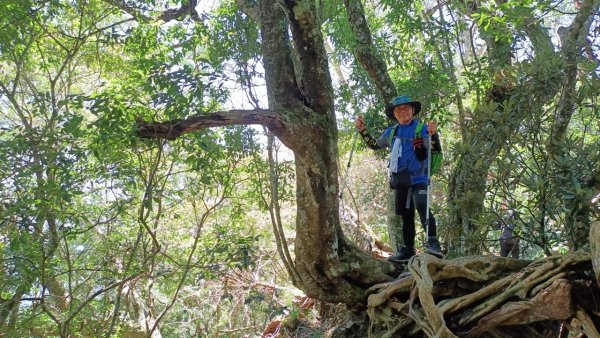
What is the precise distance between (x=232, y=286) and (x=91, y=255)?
2519mm

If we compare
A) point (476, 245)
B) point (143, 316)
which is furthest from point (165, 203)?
point (476, 245)

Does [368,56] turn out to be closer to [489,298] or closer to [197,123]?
[197,123]

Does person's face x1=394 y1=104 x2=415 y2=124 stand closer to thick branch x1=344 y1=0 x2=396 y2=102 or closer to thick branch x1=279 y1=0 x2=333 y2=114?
thick branch x1=279 y1=0 x2=333 y2=114

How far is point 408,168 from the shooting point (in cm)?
408

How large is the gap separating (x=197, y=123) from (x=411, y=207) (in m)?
1.94

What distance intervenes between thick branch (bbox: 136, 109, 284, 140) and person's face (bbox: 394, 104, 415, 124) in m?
1.40

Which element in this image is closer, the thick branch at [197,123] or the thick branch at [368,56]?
the thick branch at [197,123]

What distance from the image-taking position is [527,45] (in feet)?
19.1

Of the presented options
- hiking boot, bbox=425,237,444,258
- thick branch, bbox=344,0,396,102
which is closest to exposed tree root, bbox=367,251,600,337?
hiking boot, bbox=425,237,444,258

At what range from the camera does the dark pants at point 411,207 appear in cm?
399

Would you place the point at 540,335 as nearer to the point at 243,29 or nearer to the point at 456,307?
the point at 456,307

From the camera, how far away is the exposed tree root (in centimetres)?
258

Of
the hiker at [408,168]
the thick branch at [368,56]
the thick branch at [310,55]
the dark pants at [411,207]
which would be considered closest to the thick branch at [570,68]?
the hiker at [408,168]

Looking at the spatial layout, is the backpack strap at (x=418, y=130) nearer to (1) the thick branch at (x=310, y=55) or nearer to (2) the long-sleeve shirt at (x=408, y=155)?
(2) the long-sleeve shirt at (x=408, y=155)
